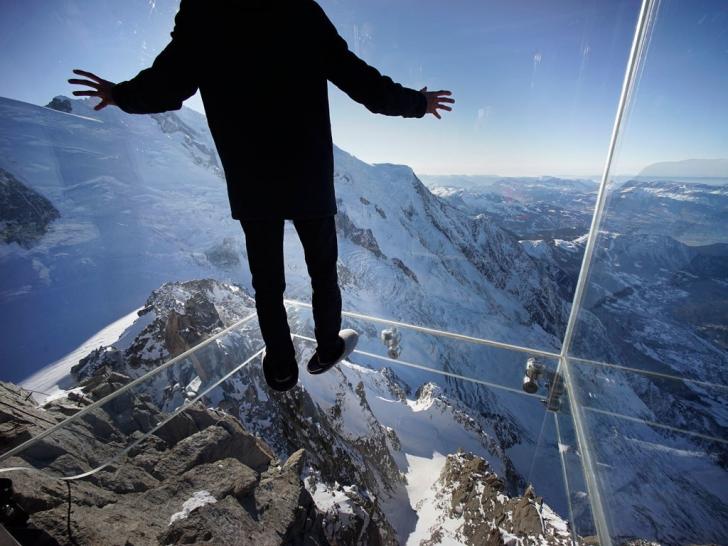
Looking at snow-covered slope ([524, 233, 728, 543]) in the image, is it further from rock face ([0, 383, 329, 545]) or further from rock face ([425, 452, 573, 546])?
rock face ([0, 383, 329, 545])

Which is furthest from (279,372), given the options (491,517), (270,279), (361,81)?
(491,517)

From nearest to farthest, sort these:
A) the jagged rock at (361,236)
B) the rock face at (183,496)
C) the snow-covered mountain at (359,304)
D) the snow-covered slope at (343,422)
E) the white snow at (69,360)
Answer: the rock face at (183,496), the snow-covered mountain at (359,304), the snow-covered slope at (343,422), the white snow at (69,360), the jagged rock at (361,236)

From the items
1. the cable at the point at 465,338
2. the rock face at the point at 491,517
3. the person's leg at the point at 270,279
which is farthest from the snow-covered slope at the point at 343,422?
the person's leg at the point at 270,279

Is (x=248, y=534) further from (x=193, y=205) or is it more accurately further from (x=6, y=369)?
(x=193, y=205)

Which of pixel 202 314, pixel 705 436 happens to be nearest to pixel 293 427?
pixel 705 436

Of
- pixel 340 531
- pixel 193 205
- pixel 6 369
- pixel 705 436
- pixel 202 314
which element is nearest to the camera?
pixel 705 436

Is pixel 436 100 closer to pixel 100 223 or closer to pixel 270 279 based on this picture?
pixel 270 279

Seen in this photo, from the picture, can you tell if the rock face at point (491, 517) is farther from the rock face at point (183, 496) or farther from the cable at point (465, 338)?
the rock face at point (183, 496)
